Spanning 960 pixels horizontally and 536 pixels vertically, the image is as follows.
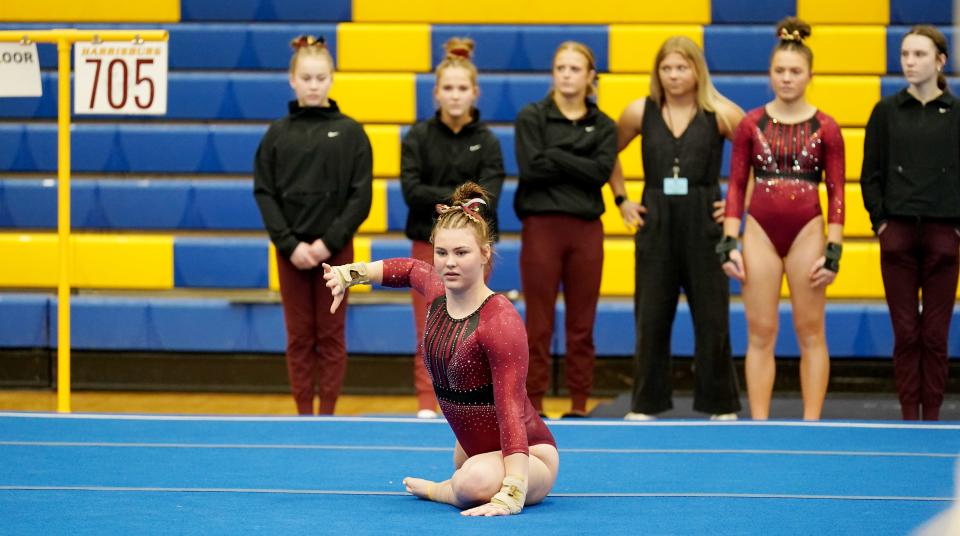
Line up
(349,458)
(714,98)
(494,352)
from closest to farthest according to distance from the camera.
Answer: (494,352) < (349,458) < (714,98)

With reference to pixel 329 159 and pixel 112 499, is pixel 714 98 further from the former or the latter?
pixel 112 499

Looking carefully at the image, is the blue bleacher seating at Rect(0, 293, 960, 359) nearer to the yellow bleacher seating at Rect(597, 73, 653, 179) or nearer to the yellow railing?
the yellow bleacher seating at Rect(597, 73, 653, 179)

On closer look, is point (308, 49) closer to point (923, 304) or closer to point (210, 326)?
point (210, 326)

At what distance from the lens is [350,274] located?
3.74m

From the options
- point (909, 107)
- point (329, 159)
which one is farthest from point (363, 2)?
point (909, 107)

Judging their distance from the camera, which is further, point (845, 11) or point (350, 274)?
point (845, 11)

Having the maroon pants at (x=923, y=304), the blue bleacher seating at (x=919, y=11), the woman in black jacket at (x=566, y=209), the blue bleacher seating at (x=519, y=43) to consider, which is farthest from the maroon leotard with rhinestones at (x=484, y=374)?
the blue bleacher seating at (x=919, y=11)

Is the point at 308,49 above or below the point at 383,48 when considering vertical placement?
below

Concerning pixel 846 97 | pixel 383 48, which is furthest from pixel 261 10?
pixel 846 97

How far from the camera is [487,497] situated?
3541 mm

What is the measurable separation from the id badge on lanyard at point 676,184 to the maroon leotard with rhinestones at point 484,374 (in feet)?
6.70

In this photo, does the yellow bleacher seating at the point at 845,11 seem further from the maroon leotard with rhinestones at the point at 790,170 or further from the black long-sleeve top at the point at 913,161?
the maroon leotard with rhinestones at the point at 790,170

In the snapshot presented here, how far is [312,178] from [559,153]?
1.02 meters

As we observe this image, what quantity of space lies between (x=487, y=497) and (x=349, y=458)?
91 centimetres
